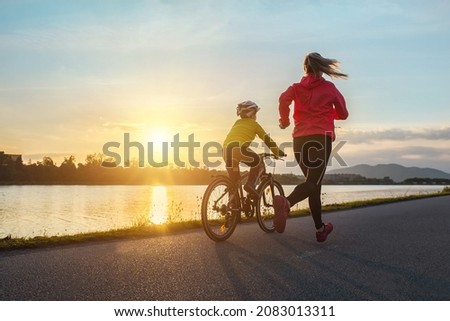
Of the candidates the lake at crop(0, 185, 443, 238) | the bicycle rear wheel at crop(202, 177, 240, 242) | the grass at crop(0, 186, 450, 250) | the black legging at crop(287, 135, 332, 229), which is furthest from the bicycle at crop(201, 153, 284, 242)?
the lake at crop(0, 185, 443, 238)

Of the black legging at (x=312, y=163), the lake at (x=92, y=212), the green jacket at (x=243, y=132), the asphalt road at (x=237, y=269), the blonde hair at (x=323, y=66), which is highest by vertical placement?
the blonde hair at (x=323, y=66)

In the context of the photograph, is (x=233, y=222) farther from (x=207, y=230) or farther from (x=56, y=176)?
(x=56, y=176)

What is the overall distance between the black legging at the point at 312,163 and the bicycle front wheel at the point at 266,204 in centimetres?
123

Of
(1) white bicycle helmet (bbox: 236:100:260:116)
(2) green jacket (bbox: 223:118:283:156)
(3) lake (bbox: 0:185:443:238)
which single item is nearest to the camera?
(2) green jacket (bbox: 223:118:283:156)

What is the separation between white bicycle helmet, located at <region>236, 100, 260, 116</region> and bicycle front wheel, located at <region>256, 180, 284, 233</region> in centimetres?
139

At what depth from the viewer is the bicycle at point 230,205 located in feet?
24.8

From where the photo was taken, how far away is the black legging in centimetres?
712

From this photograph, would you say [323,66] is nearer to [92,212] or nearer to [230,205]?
[230,205]

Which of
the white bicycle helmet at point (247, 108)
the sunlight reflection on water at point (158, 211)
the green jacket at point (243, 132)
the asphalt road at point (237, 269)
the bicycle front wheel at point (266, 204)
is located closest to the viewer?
the asphalt road at point (237, 269)

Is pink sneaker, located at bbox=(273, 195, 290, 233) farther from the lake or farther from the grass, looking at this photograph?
the lake

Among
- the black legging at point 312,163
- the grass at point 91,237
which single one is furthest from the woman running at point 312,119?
the grass at point 91,237

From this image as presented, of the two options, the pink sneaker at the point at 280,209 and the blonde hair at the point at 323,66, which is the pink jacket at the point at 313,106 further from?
the pink sneaker at the point at 280,209

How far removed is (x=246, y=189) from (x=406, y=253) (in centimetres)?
261

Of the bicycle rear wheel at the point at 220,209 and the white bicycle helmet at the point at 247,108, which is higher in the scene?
the white bicycle helmet at the point at 247,108
